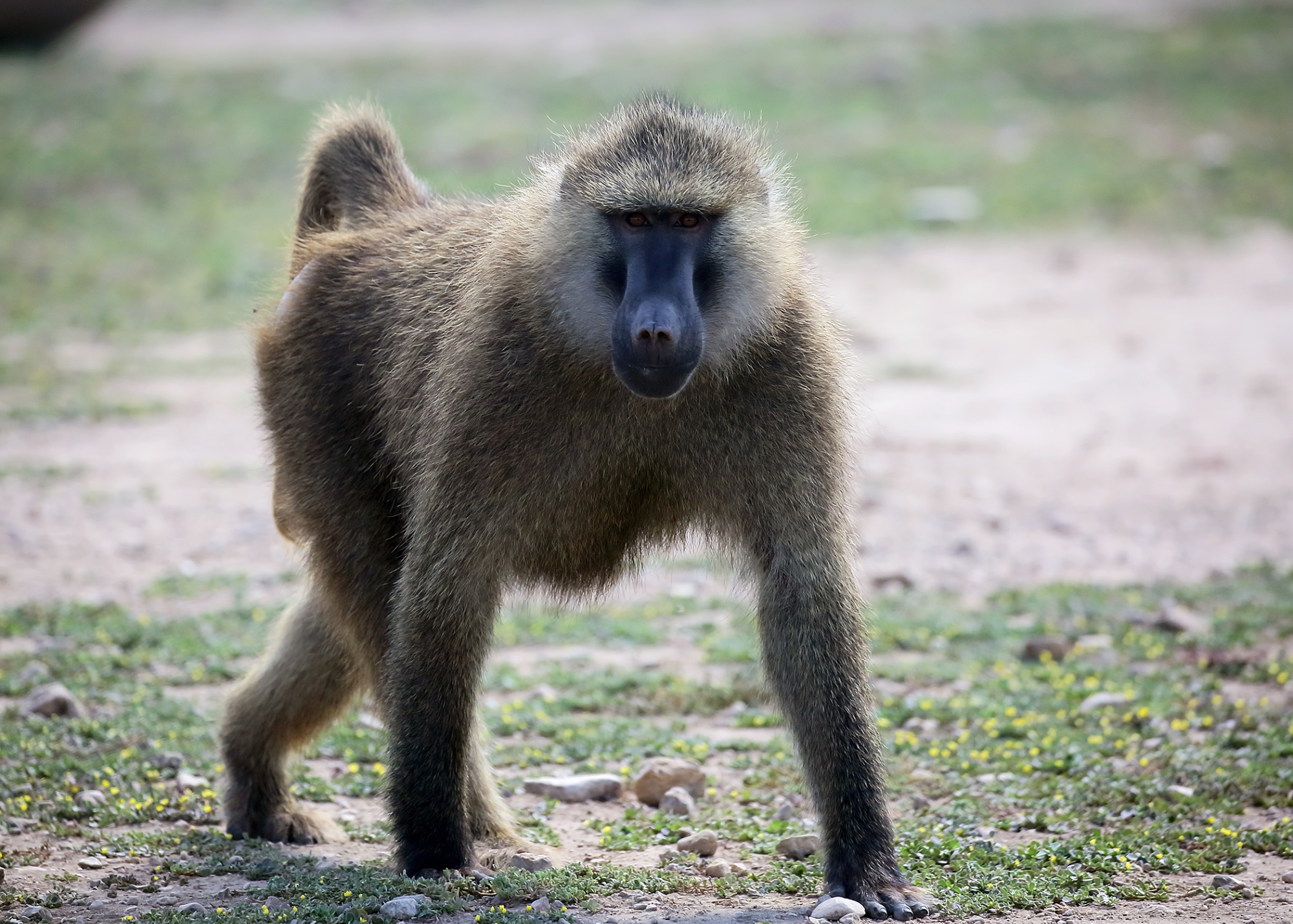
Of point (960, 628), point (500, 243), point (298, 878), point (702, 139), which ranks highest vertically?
point (702, 139)

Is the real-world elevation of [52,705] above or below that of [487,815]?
above

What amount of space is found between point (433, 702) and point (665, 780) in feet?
3.48

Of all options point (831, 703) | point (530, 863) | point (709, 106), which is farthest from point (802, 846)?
point (709, 106)

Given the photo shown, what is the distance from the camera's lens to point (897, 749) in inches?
207

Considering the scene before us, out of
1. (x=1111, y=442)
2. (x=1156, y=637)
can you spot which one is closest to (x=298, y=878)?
(x=1156, y=637)

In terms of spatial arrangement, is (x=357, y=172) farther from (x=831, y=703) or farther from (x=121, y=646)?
(x=831, y=703)

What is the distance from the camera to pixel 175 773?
5.02m

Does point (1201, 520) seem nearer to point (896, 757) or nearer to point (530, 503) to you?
point (896, 757)

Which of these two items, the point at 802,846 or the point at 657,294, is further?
the point at 802,846

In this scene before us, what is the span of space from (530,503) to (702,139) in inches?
42.0

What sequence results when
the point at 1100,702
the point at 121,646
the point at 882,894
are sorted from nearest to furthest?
the point at 882,894 → the point at 1100,702 → the point at 121,646

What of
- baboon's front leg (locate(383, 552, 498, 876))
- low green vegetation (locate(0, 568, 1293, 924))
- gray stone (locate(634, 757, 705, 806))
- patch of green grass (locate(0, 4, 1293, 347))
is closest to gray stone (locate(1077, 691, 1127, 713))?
low green vegetation (locate(0, 568, 1293, 924))

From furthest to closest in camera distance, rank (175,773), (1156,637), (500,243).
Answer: (1156,637)
(175,773)
(500,243)

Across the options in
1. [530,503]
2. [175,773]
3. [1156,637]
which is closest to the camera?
[530,503]
